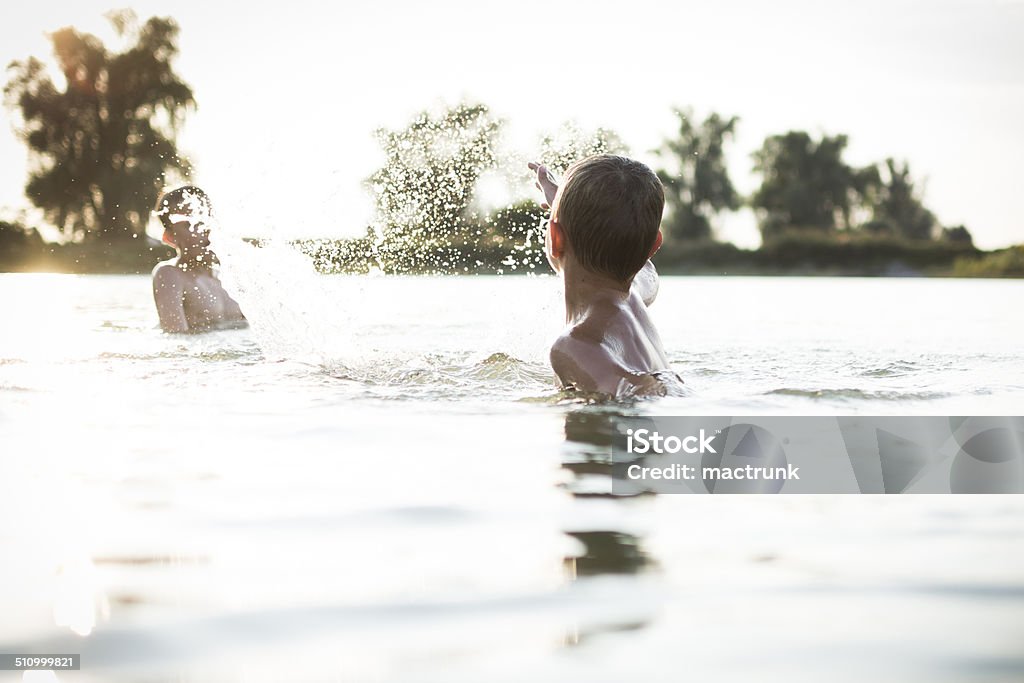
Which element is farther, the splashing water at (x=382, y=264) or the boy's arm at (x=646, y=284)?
the splashing water at (x=382, y=264)

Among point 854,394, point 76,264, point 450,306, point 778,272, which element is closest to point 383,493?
point 854,394

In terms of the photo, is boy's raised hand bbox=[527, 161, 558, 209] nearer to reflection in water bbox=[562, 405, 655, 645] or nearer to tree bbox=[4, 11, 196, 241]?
reflection in water bbox=[562, 405, 655, 645]

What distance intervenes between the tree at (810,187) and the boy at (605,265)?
5512 cm

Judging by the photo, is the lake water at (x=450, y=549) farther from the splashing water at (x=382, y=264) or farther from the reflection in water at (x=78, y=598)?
the splashing water at (x=382, y=264)

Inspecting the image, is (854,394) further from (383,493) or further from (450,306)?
(450,306)

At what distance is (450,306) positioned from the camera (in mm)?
13711

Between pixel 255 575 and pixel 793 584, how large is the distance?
107cm

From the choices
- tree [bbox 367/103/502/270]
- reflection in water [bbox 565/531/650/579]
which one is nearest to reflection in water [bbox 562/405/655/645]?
reflection in water [bbox 565/531/650/579]

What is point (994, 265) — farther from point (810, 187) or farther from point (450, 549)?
point (450, 549)

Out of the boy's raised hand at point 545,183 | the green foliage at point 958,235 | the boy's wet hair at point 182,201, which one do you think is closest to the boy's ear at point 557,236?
the boy's raised hand at point 545,183

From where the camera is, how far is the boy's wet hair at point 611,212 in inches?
151

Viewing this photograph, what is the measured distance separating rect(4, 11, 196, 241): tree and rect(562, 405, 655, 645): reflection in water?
3546 cm

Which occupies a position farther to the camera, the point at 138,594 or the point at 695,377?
the point at 695,377

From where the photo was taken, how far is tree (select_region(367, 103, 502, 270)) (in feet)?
28.9
